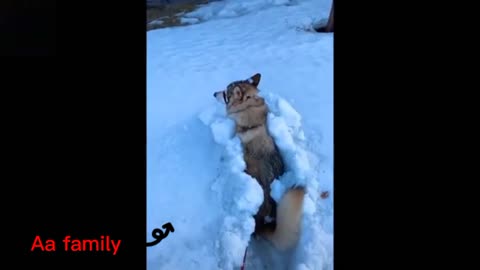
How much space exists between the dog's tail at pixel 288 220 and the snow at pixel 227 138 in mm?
16

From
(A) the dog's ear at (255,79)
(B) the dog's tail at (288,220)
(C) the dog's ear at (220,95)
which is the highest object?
(A) the dog's ear at (255,79)

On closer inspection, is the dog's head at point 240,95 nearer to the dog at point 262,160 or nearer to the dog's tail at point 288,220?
the dog at point 262,160

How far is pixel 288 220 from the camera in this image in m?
1.54

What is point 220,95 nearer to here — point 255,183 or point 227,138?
point 227,138

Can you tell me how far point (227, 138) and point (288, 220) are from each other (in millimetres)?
263

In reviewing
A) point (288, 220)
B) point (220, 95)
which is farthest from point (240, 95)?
point (288, 220)

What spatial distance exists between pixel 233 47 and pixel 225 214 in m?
0.44

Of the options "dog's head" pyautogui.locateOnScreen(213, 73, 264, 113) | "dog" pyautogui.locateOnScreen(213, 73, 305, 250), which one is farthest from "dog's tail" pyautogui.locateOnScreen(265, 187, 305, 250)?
"dog's head" pyautogui.locateOnScreen(213, 73, 264, 113)

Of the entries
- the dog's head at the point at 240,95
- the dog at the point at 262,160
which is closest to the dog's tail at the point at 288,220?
the dog at the point at 262,160

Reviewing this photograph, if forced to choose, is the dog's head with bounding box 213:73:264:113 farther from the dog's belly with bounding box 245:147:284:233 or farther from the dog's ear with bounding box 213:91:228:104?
the dog's belly with bounding box 245:147:284:233

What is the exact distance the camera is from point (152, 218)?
153 cm

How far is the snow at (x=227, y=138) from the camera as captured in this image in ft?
4.96
